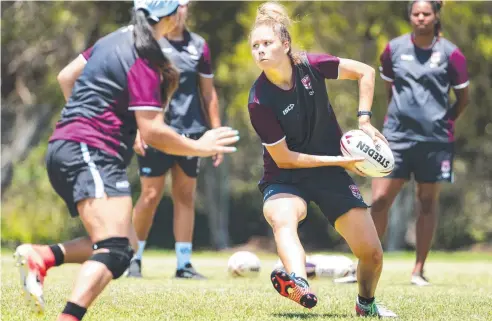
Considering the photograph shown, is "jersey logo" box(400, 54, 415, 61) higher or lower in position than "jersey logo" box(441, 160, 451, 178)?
higher

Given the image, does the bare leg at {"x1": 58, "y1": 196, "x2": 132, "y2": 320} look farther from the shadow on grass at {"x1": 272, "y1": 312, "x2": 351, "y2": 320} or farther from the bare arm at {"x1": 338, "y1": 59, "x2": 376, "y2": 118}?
the bare arm at {"x1": 338, "y1": 59, "x2": 376, "y2": 118}

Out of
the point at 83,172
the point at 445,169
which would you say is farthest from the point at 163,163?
the point at 83,172

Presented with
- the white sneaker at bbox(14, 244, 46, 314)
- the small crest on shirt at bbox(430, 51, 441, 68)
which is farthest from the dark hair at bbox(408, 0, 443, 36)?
the white sneaker at bbox(14, 244, 46, 314)

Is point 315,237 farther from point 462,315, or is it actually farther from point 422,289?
point 462,315

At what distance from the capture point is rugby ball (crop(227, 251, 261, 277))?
382 inches

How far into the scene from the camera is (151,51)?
5.34 meters

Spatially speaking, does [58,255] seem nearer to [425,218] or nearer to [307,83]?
[307,83]

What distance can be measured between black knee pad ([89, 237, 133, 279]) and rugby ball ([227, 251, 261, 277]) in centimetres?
443

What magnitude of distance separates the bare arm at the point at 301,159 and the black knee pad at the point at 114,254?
145 centimetres

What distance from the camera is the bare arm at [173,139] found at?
5.36 m

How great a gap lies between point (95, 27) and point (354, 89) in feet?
21.2

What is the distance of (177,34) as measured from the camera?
9.60 metres

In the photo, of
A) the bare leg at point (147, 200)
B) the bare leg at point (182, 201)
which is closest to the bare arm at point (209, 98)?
the bare leg at point (182, 201)

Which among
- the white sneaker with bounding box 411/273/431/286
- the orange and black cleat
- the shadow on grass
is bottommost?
the white sneaker with bounding box 411/273/431/286
